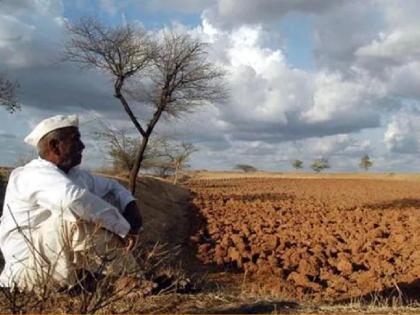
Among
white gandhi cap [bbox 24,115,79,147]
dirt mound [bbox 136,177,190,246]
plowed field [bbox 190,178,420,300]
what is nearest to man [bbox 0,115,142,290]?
white gandhi cap [bbox 24,115,79,147]

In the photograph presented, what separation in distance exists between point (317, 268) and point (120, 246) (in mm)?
6866

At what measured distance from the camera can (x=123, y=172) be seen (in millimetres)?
39094

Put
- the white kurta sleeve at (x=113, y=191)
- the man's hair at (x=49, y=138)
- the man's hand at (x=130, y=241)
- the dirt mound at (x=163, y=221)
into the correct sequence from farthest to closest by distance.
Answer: the dirt mound at (x=163, y=221), the white kurta sleeve at (x=113, y=191), the man's hair at (x=49, y=138), the man's hand at (x=130, y=241)

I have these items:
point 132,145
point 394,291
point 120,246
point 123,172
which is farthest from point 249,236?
point 123,172

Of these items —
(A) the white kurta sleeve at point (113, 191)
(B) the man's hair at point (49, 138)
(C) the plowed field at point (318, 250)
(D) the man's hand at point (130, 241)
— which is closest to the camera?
(D) the man's hand at point (130, 241)

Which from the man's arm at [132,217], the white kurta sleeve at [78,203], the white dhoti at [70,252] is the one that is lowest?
the white dhoti at [70,252]

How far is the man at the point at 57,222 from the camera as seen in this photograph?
4.57 metres

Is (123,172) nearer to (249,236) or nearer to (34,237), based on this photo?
(249,236)

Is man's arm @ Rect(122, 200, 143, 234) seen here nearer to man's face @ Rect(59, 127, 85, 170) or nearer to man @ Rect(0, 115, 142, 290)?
man @ Rect(0, 115, 142, 290)

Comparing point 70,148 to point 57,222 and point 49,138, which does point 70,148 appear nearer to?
point 49,138

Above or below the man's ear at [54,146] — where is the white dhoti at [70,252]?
below

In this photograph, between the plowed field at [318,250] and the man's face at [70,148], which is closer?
the man's face at [70,148]

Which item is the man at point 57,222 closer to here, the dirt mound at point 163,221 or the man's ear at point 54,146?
the man's ear at point 54,146

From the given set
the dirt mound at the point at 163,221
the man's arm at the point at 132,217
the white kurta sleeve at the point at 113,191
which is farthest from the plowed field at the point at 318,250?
the white kurta sleeve at the point at 113,191
